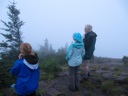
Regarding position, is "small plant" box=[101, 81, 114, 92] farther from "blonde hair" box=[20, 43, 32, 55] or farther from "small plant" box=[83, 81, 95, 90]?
"blonde hair" box=[20, 43, 32, 55]

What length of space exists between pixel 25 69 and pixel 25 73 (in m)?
0.10

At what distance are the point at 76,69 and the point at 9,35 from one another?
11.4 metres

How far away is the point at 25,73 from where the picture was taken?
17.1 ft

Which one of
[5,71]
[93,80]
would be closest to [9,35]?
[5,71]

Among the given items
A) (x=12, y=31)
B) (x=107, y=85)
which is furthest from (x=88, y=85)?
(x=12, y=31)

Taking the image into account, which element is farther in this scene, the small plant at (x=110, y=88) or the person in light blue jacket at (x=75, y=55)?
the small plant at (x=110, y=88)

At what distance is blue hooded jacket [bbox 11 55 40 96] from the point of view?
5.14 m

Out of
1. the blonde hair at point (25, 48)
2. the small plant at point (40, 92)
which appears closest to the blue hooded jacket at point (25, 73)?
the blonde hair at point (25, 48)

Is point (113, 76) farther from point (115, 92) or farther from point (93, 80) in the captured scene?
point (115, 92)

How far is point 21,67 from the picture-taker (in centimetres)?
513

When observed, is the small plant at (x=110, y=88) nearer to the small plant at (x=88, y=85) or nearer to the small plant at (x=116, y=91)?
the small plant at (x=116, y=91)

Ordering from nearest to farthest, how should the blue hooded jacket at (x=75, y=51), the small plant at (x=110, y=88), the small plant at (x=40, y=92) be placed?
the small plant at (x=40, y=92) → the blue hooded jacket at (x=75, y=51) → the small plant at (x=110, y=88)

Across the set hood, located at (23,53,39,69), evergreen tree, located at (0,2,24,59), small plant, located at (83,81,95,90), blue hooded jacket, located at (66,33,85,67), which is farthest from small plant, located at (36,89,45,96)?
evergreen tree, located at (0,2,24,59)

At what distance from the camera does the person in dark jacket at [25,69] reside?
16.9 ft
